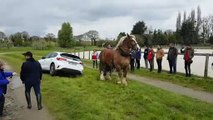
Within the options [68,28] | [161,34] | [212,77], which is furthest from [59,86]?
[68,28]

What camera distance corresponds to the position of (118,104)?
39.4ft

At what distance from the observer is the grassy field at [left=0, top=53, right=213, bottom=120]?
34.2ft

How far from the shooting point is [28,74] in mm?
11781

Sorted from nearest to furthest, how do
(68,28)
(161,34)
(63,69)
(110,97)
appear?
(110,97) < (63,69) < (161,34) < (68,28)

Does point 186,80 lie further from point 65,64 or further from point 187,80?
point 65,64

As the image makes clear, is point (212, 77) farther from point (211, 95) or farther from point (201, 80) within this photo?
point (211, 95)

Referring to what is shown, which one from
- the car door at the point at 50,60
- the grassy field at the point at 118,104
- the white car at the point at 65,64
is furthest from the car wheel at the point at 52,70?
the grassy field at the point at 118,104

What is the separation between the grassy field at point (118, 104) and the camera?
34.2 feet

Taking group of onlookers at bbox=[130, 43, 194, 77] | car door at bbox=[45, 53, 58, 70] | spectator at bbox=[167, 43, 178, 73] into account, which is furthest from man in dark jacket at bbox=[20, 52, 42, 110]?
spectator at bbox=[167, 43, 178, 73]

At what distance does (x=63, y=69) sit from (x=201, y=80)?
7.70 metres

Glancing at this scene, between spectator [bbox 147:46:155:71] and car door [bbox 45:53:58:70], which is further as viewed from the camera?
spectator [bbox 147:46:155:71]

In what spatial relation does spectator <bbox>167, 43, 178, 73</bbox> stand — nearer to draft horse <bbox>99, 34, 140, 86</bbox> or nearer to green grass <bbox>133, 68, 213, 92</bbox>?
green grass <bbox>133, 68, 213, 92</bbox>

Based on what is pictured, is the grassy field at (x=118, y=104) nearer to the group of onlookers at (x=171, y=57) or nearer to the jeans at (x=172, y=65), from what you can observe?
the group of onlookers at (x=171, y=57)

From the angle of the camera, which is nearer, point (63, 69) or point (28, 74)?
point (28, 74)
